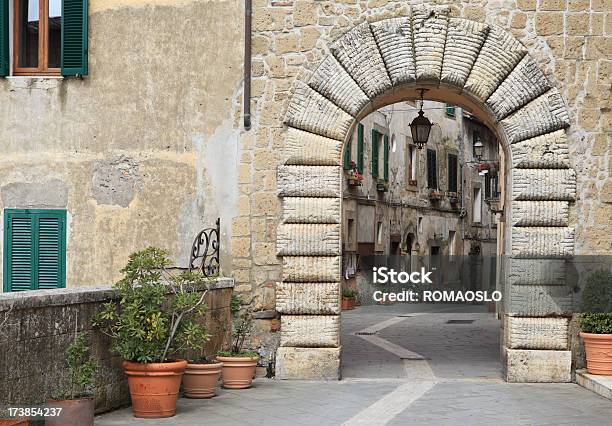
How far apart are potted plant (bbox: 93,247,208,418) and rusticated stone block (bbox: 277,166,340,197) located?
254 centimetres

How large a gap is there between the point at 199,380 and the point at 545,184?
4193 millimetres

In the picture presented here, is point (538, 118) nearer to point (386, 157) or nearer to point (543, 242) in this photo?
point (543, 242)

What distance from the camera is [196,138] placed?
38.5ft

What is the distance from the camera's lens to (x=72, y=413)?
738 centimetres

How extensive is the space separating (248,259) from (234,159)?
1.10 meters

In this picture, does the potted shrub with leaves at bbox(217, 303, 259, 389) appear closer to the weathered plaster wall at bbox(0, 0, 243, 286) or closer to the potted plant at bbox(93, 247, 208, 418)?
the weathered plaster wall at bbox(0, 0, 243, 286)

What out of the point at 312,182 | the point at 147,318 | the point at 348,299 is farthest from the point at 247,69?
the point at 348,299

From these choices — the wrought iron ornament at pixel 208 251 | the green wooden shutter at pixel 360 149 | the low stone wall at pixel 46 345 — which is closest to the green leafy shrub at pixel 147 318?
the low stone wall at pixel 46 345

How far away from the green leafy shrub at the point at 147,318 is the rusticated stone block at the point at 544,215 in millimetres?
3786

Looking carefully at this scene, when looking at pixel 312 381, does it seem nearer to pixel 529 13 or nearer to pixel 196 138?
pixel 196 138

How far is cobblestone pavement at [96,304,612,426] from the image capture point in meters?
8.80

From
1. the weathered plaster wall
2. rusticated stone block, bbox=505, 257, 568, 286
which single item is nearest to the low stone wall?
the weathered plaster wall

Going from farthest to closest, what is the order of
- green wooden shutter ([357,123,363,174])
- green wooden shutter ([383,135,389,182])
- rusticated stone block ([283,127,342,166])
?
1. green wooden shutter ([383,135,389,182])
2. green wooden shutter ([357,123,363,174])
3. rusticated stone block ([283,127,342,166])

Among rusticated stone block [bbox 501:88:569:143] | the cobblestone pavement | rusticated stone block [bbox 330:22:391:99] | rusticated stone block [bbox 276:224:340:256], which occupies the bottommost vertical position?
the cobblestone pavement
